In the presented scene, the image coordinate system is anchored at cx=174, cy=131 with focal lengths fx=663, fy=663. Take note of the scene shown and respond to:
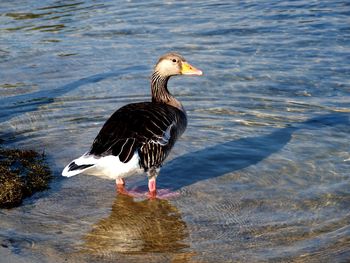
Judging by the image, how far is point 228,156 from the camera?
9.02m

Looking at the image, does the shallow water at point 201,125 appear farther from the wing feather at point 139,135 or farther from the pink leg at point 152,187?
the wing feather at point 139,135

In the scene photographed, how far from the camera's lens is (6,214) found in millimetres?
7297

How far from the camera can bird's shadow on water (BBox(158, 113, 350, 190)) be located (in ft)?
27.9

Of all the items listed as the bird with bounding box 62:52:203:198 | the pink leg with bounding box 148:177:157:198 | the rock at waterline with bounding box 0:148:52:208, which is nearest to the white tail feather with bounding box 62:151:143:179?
the bird with bounding box 62:52:203:198

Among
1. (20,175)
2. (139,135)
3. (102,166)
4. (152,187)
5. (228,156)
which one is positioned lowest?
(228,156)

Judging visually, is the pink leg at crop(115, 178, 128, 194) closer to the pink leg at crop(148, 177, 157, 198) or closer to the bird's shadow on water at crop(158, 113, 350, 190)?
the pink leg at crop(148, 177, 157, 198)

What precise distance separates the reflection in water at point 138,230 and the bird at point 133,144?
28 centimetres

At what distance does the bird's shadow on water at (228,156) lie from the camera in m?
8.51

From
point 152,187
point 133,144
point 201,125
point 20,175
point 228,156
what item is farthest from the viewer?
point 201,125

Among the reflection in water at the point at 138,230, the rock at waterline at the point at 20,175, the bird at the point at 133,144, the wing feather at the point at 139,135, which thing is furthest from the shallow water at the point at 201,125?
the wing feather at the point at 139,135

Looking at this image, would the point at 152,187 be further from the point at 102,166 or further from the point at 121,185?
the point at 102,166

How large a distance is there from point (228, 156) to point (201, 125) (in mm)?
1137

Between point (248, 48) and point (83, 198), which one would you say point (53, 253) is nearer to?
point (83, 198)

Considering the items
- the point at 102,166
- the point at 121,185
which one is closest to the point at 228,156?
the point at 121,185
